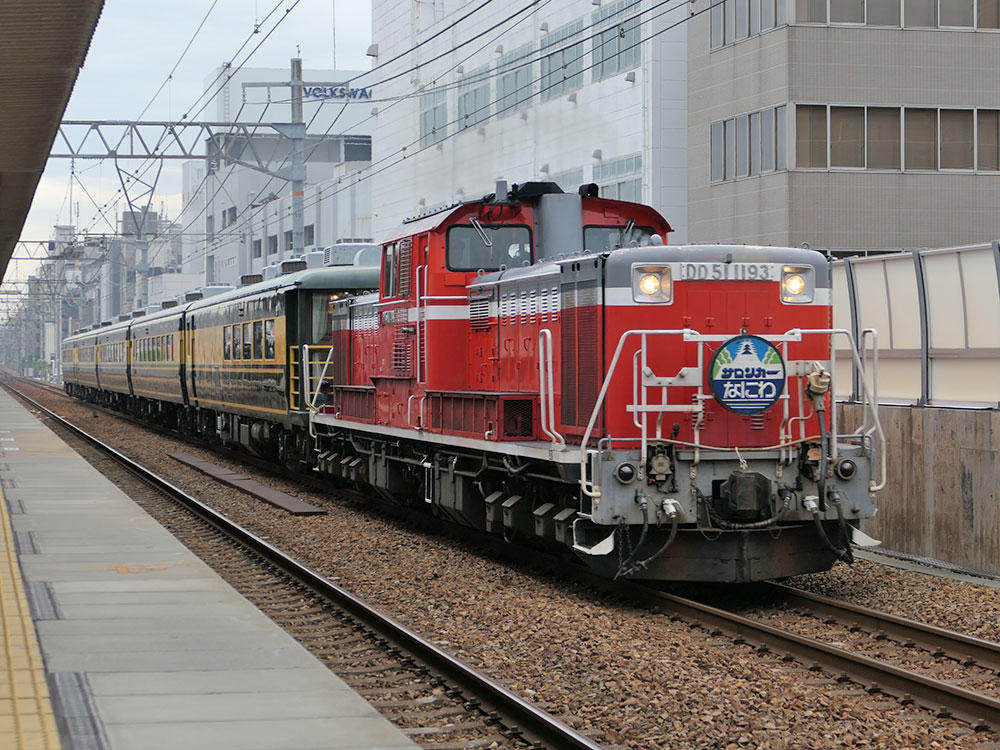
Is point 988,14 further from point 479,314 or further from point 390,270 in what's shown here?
point 479,314

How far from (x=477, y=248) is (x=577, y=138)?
26831 mm

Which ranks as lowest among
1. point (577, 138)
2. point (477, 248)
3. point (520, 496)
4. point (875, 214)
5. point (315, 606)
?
point (315, 606)

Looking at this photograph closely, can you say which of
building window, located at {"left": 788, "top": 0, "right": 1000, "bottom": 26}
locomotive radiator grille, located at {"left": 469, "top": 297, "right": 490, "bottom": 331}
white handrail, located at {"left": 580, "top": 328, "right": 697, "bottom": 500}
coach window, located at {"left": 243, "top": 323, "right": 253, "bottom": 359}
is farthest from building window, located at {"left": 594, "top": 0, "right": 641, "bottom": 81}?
white handrail, located at {"left": 580, "top": 328, "right": 697, "bottom": 500}

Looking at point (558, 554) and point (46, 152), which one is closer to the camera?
point (46, 152)

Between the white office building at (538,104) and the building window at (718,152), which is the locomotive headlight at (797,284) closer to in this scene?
the white office building at (538,104)

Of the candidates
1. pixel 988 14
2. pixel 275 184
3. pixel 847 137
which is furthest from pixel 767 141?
pixel 275 184

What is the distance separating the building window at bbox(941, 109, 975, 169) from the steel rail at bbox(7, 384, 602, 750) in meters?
22.9

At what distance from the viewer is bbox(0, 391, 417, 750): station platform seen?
638 cm

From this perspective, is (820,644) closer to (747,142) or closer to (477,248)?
(477,248)

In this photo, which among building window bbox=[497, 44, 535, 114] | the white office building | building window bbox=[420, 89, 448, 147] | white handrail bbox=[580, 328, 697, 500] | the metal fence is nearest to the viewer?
white handrail bbox=[580, 328, 697, 500]

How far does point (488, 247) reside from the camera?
1322 cm

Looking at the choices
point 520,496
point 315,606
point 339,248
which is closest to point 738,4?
point 339,248

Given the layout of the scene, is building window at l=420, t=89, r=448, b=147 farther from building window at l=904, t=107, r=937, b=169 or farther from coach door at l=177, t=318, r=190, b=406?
building window at l=904, t=107, r=937, b=169

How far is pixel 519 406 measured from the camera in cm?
1198
